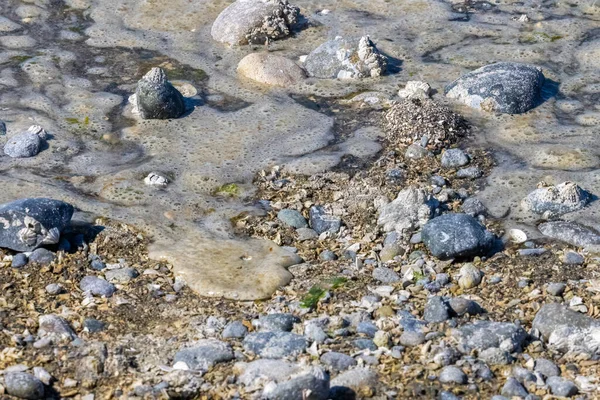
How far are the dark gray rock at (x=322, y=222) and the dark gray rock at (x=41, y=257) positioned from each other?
→ 4.60ft

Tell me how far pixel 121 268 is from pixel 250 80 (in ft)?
8.06

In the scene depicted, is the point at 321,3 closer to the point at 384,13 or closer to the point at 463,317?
the point at 384,13

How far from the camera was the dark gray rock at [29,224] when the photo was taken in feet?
13.8

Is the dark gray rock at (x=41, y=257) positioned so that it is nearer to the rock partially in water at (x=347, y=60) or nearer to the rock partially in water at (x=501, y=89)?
the rock partially in water at (x=347, y=60)

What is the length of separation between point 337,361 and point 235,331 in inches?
20.2

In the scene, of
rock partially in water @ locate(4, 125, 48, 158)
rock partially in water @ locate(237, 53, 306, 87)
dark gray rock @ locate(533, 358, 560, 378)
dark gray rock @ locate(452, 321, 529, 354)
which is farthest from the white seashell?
rock partially in water @ locate(4, 125, 48, 158)

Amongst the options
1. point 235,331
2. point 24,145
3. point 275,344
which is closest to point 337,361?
point 275,344

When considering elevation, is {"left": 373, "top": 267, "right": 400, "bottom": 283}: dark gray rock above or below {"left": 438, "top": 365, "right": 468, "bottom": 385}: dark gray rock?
below

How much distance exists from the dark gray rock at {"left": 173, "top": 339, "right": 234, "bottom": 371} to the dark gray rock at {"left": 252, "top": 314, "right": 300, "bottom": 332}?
0.73 ft

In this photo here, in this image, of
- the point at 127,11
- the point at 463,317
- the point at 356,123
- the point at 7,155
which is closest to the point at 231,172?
the point at 356,123

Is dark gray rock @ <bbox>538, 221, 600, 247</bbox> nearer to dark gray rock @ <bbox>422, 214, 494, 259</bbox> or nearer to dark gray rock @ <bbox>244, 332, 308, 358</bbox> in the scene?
dark gray rock @ <bbox>422, 214, 494, 259</bbox>

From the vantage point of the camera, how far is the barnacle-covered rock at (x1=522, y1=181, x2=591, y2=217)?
4.64 meters

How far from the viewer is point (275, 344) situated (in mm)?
3602

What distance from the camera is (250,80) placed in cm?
630
